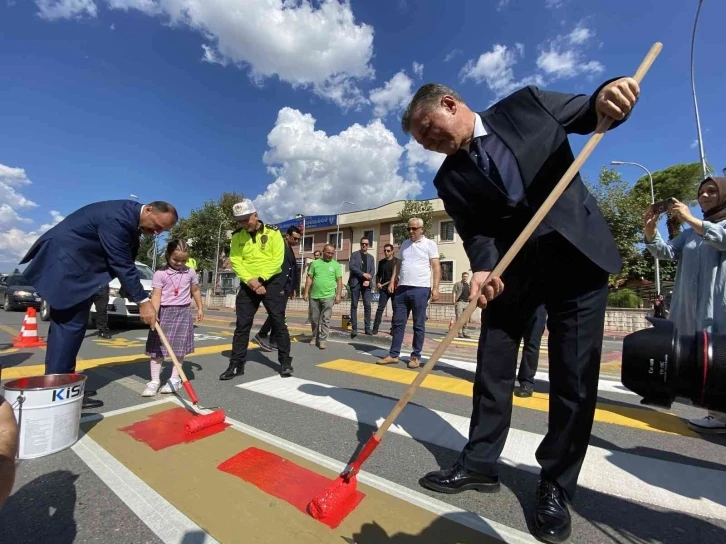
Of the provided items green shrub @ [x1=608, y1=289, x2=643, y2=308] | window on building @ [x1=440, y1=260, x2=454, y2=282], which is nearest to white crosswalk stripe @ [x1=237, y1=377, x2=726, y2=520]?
green shrub @ [x1=608, y1=289, x2=643, y2=308]

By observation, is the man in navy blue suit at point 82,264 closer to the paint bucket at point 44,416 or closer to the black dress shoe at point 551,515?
the paint bucket at point 44,416

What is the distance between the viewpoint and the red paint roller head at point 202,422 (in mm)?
2553

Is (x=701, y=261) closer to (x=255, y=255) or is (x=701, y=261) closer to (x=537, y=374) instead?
(x=537, y=374)

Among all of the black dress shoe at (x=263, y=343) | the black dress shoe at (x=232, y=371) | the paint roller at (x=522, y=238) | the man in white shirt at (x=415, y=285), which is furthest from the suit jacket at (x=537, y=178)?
the black dress shoe at (x=263, y=343)

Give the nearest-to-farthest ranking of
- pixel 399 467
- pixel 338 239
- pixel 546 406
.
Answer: pixel 399 467
pixel 546 406
pixel 338 239

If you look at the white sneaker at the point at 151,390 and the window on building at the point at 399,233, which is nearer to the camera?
the white sneaker at the point at 151,390

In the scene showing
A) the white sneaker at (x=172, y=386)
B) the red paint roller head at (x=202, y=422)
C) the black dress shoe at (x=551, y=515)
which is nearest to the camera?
the black dress shoe at (x=551, y=515)

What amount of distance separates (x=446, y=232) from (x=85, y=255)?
28.8m

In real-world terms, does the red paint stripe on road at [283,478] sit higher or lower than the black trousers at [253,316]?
lower

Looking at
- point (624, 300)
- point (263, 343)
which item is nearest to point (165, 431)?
point (263, 343)

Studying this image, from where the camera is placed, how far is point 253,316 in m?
4.38

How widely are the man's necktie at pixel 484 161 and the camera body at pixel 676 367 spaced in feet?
2.95

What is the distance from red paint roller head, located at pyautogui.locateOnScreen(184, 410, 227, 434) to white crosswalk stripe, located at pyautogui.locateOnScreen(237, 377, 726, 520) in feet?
2.49

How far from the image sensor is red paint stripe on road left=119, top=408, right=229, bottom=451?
7.96ft
